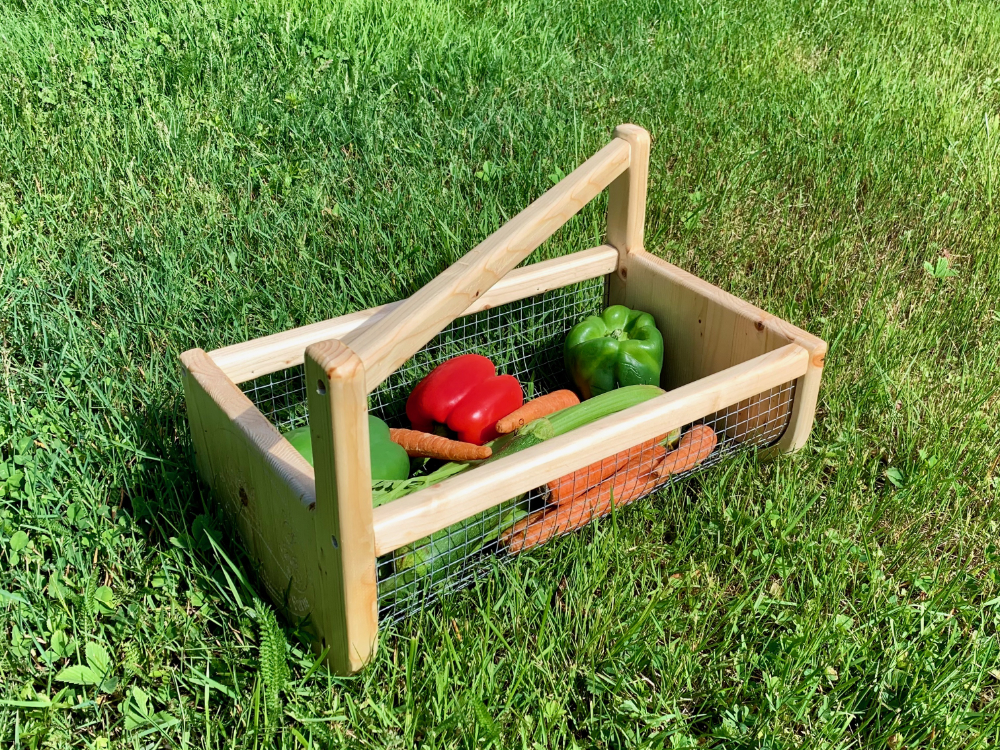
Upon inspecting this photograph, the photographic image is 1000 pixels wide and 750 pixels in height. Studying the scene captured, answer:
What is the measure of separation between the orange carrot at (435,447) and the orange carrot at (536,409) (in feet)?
0.34

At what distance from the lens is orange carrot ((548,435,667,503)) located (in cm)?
193

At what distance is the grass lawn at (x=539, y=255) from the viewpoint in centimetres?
167

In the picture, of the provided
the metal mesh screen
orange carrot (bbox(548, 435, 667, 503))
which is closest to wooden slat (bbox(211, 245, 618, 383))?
the metal mesh screen

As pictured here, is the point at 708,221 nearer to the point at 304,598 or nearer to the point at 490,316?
the point at 490,316

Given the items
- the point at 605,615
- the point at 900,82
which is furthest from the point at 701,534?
the point at 900,82

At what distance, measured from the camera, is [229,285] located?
268cm

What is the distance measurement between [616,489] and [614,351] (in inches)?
17.9

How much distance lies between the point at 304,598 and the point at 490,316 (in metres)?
1.13

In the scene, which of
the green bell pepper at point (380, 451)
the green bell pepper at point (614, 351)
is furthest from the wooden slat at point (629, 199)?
the green bell pepper at point (380, 451)

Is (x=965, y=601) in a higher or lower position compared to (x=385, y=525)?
lower

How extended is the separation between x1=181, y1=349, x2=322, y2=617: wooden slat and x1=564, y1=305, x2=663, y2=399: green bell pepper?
1.01 metres

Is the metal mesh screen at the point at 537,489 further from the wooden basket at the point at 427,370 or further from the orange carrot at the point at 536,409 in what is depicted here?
the orange carrot at the point at 536,409

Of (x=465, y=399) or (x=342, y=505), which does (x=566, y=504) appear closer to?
(x=465, y=399)

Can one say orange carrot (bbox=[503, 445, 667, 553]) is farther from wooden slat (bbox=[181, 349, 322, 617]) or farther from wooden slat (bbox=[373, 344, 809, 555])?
wooden slat (bbox=[181, 349, 322, 617])
